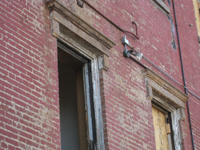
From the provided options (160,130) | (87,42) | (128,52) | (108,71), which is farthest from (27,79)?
(160,130)

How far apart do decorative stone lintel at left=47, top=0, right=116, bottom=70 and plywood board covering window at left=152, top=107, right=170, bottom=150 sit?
84.6 inches

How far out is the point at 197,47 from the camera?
12984 mm

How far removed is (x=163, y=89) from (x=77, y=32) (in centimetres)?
295

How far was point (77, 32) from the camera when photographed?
8.28m

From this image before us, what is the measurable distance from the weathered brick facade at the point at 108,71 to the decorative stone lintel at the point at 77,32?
13cm

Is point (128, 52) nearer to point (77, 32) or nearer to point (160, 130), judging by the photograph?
point (77, 32)

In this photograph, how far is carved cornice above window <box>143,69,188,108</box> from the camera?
32.6 feet

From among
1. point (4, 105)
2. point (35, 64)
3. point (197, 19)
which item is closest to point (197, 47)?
point (197, 19)

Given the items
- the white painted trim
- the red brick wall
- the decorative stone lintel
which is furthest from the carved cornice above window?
the red brick wall

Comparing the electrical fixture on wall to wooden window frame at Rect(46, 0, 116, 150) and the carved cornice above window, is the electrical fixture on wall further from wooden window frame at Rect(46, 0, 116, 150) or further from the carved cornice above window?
wooden window frame at Rect(46, 0, 116, 150)

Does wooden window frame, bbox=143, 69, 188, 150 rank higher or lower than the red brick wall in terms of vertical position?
higher

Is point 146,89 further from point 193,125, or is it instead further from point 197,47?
point 197,47

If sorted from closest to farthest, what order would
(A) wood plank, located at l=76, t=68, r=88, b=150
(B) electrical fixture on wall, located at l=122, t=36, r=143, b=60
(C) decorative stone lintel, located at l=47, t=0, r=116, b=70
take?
(C) decorative stone lintel, located at l=47, t=0, r=116, b=70, (A) wood plank, located at l=76, t=68, r=88, b=150, (B) electrical fixture on wall, located at l=122, t=36, r=143, b=60

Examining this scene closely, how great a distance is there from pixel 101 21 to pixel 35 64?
2475 mm
